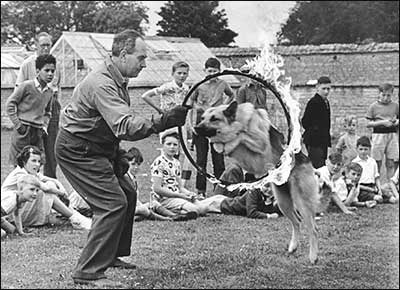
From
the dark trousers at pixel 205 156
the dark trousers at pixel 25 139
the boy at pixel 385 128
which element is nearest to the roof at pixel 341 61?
the boy at pixel 385 128

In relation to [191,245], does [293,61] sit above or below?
above

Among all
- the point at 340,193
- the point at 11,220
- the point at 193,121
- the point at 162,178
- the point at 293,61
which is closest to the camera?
the point at 193,121

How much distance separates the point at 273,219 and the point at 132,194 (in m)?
3.73

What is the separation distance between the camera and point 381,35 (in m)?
53.2

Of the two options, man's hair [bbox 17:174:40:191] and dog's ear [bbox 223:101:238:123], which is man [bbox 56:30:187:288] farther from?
man's hair [bbox 17:174:40:191]

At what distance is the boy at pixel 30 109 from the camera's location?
34.3 feet

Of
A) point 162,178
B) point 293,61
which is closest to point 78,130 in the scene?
point 162,178

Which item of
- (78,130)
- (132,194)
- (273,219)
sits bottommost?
(273,219)

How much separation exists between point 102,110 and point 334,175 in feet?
20.3

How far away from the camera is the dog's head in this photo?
7449mm

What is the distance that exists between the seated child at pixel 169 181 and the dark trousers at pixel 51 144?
185 centimetres

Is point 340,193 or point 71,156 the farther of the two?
point 340,193

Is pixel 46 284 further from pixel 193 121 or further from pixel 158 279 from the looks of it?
pixel 193 121

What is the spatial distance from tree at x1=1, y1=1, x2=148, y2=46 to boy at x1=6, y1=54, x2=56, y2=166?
47020mm
